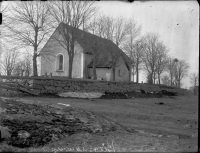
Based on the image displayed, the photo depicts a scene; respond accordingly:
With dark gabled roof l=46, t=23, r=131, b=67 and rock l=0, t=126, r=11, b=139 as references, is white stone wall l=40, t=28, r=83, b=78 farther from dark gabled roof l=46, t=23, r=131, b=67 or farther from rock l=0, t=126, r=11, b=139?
rock l=0, t=126, r=11, b=139

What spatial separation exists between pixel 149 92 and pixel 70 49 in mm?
6975

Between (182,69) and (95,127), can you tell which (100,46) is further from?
(95,127)

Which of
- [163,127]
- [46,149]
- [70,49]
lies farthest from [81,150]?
[70,49]

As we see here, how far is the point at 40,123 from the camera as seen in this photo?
340 cm

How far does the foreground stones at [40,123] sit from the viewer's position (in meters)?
2.87

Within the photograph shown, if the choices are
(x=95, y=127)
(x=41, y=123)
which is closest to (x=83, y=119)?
(x=95, y=127)

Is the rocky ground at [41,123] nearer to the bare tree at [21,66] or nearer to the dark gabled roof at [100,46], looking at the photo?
the dark gabled roof at [100,46]

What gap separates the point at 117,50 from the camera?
16.1m

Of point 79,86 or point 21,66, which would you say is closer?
point 79,86

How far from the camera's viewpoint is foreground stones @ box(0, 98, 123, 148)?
2.87m

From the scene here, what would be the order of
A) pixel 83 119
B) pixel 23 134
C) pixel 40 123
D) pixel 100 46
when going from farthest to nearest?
pixel 100 46 < pixel 83 119 < pixel 40 123 < pixel 23 134

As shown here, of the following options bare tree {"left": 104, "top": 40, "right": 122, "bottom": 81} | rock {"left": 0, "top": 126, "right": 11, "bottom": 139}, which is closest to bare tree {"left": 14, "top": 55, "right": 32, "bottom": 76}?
bare tree {"left": 104, "top": 40, "right": 122, "bottom": 81}

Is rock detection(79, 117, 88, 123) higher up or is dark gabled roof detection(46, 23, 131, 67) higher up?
dark gabled roof detection(46, 23, 131, 67)

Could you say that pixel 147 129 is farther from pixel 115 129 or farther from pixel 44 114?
pixel 44 114
